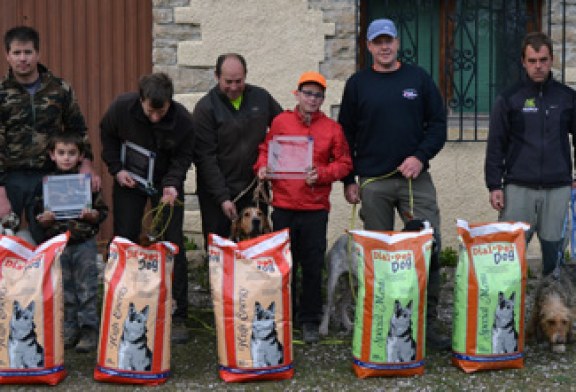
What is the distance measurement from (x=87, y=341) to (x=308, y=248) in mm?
1333

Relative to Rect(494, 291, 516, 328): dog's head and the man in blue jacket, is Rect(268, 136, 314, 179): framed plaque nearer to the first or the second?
the man in blue jacket

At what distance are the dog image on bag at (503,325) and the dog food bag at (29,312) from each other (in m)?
2.15

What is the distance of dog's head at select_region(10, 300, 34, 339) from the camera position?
419 cm

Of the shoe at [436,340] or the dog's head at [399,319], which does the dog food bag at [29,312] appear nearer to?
the dog's head at [399,319]

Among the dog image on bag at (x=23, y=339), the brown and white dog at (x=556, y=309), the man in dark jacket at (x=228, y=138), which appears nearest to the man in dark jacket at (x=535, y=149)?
the brown and white dog at (x=556, y=309)

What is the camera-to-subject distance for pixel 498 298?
4.40m

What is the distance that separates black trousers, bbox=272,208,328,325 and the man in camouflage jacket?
1.10 meters

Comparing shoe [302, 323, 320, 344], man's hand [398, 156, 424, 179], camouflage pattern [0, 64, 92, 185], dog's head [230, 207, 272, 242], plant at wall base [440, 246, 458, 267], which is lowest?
shoe [302, 323, 320, 344]

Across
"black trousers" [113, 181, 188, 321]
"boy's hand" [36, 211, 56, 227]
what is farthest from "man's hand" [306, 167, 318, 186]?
"boy's hand" [36, 211, 56, 227]

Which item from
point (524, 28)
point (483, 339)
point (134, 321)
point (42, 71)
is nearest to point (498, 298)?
point (483, 339)

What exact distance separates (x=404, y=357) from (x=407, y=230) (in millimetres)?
710

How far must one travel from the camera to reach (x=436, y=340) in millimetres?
4922

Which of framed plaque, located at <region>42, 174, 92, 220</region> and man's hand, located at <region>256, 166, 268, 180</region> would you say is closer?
framed plaque, located at <region>42, 174, 92, 220</region>

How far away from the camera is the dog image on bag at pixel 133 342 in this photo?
13.9 feet
